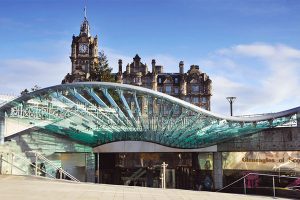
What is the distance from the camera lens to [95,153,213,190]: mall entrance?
32.2 m

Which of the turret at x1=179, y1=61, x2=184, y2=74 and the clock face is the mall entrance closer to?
the turret at x1=179, y1=61, x2=184, y2=74

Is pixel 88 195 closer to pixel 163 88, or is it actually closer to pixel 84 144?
pixel 84 144

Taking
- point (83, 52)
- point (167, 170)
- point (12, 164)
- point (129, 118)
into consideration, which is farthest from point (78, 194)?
point (83, 52)

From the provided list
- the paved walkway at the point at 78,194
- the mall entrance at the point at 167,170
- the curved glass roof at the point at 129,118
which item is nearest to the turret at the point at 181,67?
the curved glass roof at the point at 129,118

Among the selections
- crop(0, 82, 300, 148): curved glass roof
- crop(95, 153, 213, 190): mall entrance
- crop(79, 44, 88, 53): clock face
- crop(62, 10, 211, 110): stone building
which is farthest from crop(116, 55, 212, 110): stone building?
crop(95, 153, 213, 190): mall entrance

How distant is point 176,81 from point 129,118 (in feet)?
190

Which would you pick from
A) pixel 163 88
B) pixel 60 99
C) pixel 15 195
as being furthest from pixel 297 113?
pixel 163 88

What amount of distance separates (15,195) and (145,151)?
2050 cm

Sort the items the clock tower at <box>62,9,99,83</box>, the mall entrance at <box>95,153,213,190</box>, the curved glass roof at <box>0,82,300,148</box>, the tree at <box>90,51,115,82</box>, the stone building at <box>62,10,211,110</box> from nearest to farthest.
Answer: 1. the curved glass roof at <box>0,82,300,148</box>
2. the mall entrance at <box>95,153,213,190</box>
3. the tree at <box>90,51,115,82</box>
4. the stone building at <box>62,10,211,110</box>
5. the clock tower at <box>62,9,99,83</box>

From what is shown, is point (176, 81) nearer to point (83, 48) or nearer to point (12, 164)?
point (83, 48)

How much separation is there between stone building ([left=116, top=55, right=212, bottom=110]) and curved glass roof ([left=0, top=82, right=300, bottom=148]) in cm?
5177

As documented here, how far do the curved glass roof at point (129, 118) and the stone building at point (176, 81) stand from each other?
51.8 meters

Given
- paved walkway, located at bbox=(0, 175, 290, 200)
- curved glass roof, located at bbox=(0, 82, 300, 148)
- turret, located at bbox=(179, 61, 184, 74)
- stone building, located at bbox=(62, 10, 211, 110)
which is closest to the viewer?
paved walkway, located at bbox=(0, 175, 290, 200)

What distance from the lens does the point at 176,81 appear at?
8906cm
